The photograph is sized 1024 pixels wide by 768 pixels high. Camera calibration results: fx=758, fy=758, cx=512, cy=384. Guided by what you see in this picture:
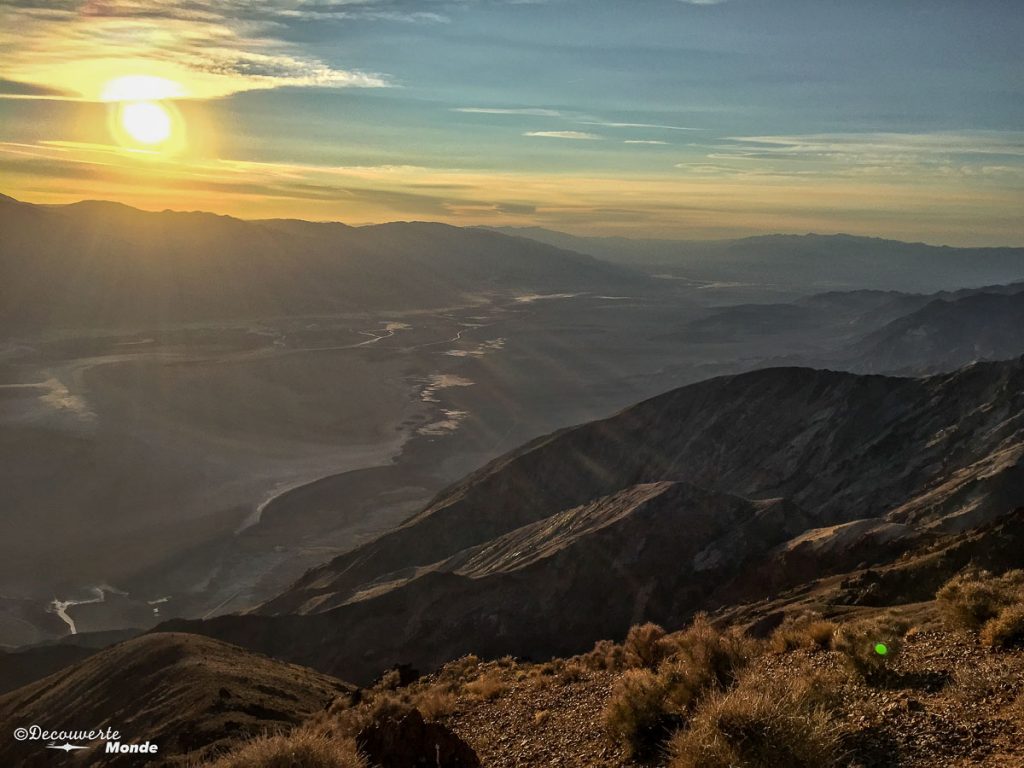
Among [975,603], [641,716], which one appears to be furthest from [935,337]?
[641,716]

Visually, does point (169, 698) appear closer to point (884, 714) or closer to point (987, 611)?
point (884, 714)

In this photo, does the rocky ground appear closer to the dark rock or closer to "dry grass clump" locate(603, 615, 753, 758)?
"dry grass clump" locate(603, 615, 753, 758)

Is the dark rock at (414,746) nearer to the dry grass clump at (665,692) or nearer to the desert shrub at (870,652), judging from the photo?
the dry grass clump at (665,692)

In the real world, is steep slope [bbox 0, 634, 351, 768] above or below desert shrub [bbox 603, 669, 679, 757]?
below

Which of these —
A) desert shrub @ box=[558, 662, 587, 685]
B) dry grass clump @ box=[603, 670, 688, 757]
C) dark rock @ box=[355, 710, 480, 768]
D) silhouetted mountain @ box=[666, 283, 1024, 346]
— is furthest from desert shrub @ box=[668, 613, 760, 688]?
silhouetted mountain @ box=[666, 283, 1024, 346]

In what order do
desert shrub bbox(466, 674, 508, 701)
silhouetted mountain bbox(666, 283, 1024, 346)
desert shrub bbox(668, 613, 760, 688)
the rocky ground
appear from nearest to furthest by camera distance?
1. the rocky ground
2. desert shrub bbox(668, 613, 760, 688)
3. desert shrub bbox(466, 674, 508, 701)
4. silhouetted mountain bbox(666, 283, 1024, 346)

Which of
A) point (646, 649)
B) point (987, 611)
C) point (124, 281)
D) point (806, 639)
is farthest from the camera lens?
point (124, 281)
